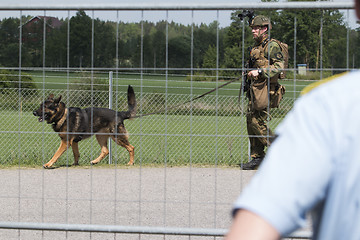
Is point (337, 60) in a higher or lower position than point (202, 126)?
higher

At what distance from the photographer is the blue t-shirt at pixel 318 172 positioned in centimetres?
85

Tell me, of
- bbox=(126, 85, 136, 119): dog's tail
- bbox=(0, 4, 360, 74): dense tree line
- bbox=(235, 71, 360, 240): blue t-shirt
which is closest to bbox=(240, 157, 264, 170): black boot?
bbox=(126, 85, 136, 119): dog's tail

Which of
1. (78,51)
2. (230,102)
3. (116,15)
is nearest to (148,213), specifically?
(78,51)

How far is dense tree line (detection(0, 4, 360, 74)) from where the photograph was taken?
4270mm

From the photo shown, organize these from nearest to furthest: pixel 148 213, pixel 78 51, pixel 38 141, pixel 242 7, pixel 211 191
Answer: pixel 242 7 < pixel 78 51 < pixel 148 213 < pixel 211 191 < pixel 38 141

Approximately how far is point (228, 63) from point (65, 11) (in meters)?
1.75

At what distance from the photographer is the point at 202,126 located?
623 inches

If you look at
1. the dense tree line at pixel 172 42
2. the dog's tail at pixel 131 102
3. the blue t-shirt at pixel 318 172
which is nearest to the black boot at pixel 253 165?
the dog's tail at pixel 131 102

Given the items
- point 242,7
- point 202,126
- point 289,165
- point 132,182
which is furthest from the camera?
point 202,126

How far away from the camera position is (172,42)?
4.74 m

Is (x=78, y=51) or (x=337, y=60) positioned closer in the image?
(x=337, y=60)

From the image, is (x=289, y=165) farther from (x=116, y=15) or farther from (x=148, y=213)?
(x=148, y=213)

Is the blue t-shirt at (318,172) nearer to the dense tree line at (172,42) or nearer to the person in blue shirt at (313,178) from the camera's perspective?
the person in blue shirt at (313,178)

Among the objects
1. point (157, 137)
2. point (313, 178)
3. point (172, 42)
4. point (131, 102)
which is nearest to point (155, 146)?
point (131, 102)
